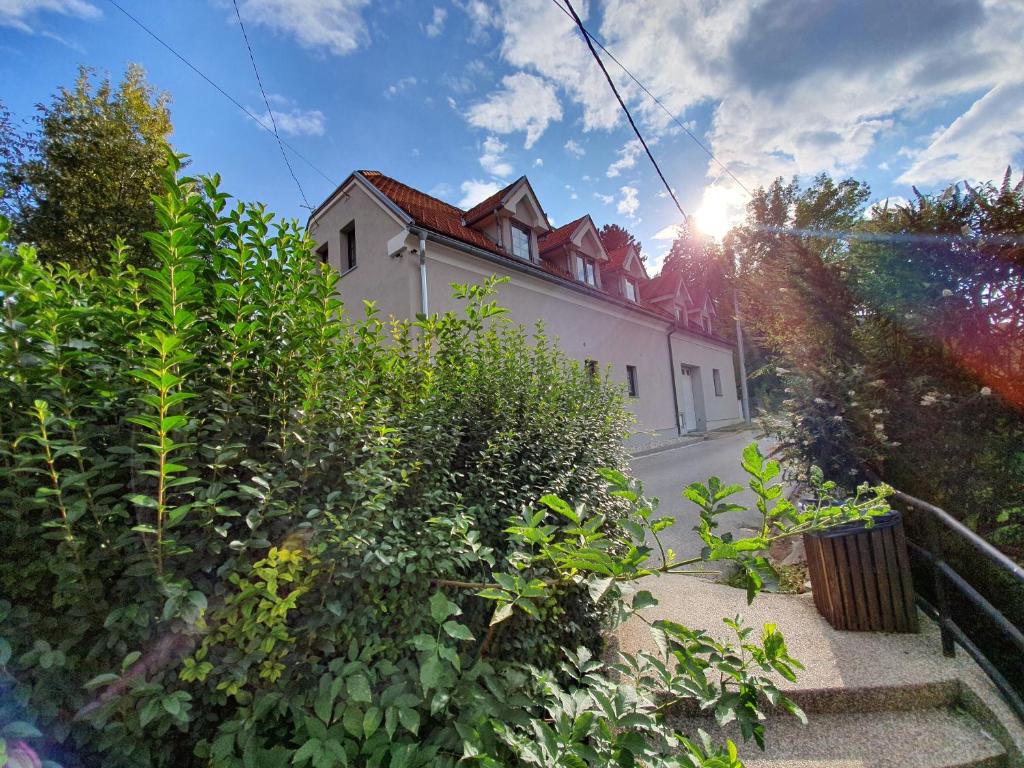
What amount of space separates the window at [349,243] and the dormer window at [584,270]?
20.7 feet

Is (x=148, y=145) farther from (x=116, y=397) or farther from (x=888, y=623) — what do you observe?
(x=888, y=623)

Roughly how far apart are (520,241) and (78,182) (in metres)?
10.4

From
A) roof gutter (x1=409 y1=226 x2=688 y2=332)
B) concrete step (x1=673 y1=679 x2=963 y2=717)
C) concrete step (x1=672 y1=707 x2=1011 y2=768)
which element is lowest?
concrete step (x1=672 y1=707 x2=1011 y2=768)

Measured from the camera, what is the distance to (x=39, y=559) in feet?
3.11

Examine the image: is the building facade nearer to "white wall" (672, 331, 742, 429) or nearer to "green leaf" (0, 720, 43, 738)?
"white wall" (672, 331, 742, 429)

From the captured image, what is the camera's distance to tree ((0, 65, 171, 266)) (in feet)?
30.3

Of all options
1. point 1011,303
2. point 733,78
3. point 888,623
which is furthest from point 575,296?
point 888,623

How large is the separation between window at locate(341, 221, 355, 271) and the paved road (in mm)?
8662

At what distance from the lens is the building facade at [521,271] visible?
342 inches

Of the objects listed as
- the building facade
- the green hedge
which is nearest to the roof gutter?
the building facade

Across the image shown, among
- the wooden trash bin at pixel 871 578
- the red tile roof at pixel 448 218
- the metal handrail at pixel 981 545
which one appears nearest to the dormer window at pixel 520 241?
the red tile roof at pixel 448 218

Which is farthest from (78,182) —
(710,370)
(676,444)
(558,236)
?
(710,370)

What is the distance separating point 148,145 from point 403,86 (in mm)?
10390

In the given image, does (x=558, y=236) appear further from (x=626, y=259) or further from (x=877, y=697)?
(x=877, y=697)
